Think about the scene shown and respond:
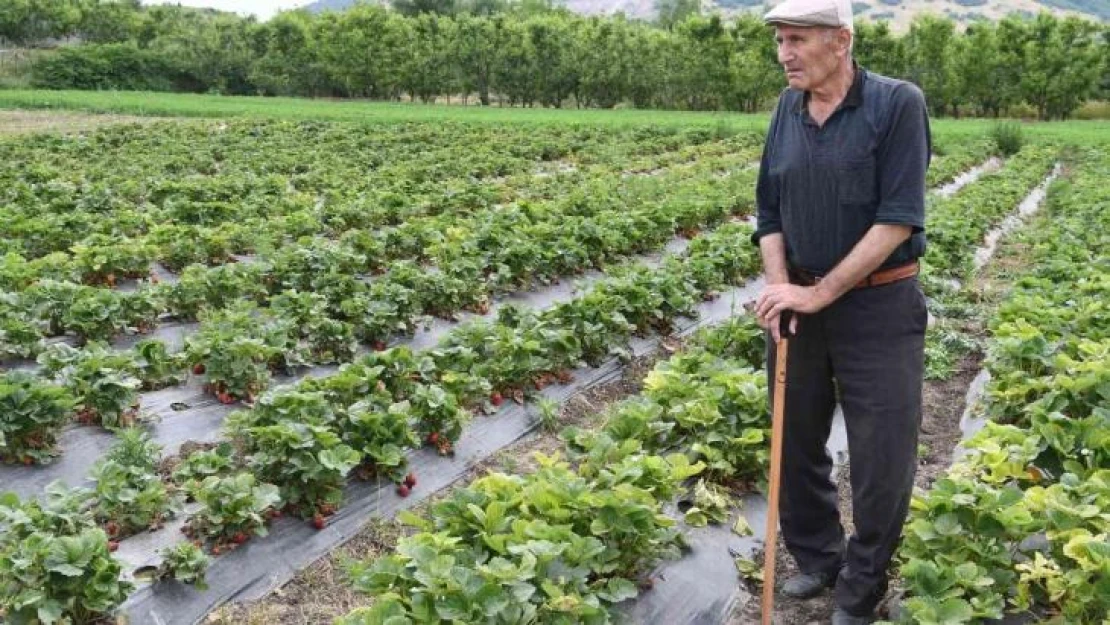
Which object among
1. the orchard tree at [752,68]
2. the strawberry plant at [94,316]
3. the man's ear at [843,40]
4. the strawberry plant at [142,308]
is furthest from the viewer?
the orchard tree at [752,68]

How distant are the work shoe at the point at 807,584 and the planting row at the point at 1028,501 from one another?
0.35 meters

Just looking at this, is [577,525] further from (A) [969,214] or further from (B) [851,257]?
(A) [969,214]

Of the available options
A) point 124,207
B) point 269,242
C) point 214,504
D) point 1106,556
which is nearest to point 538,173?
point 124,207

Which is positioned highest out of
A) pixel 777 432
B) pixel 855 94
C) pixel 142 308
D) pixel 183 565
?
pixel 855 94

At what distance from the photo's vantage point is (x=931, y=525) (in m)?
3.62

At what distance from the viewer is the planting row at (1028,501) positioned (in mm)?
3328

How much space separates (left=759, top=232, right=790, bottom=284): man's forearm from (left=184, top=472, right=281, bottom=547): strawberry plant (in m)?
2.45

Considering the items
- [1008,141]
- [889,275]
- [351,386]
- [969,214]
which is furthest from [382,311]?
[1008,141]

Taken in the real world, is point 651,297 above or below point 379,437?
above

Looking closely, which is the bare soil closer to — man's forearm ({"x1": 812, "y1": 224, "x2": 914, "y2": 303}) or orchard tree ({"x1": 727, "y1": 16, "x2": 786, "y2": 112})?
man's forearm ({"x1": 812, "y1": 224, "x2": 914, "y2": 303})

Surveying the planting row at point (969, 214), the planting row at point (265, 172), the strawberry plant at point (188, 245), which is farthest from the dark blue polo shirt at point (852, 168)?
the planting row at point (265, 172)

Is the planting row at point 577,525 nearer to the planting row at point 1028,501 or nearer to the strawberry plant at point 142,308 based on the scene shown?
the planting row at point 1028,501

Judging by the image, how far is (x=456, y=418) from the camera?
5.46 metres

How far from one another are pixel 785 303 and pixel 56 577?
295 centimetres
